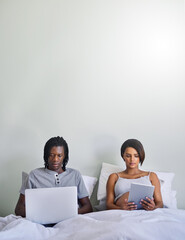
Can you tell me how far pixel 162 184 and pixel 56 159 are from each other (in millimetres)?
912

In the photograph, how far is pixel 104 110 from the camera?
288cm

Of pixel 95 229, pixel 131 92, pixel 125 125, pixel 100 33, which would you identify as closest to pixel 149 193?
pixel 95 229

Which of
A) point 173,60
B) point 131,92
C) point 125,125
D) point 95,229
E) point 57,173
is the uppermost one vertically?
point 173,60

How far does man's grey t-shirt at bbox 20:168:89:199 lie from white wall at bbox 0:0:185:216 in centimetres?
51

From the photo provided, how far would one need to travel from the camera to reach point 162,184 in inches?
101

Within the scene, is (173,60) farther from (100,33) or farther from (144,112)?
(100,33)

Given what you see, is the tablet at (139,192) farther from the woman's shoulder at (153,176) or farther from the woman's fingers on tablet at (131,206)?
the woman's shoulder at (153,176)

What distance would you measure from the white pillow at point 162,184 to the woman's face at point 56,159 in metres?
0.48

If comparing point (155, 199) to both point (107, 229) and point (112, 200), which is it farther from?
point (107, 229)

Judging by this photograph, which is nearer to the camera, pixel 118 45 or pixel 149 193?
pixel 149 193

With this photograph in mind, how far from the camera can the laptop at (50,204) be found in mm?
1868

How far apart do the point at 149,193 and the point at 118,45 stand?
147 centimetres

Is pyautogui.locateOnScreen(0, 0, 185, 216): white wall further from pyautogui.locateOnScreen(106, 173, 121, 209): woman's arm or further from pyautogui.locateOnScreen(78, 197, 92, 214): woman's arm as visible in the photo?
pyautogui.locateOnScreen(78, 197, 92, 214): woman's arm

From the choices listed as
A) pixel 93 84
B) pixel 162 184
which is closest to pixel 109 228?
pixel 162 184
